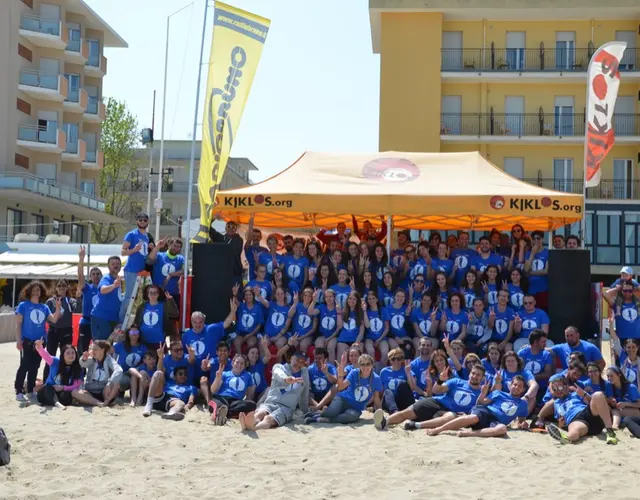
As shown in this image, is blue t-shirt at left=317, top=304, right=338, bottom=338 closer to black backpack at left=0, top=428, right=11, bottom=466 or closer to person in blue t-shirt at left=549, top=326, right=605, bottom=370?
person in blue t-shirt at left=549, top=326, right=605, bottom=370

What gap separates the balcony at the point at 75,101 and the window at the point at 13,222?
6894mm

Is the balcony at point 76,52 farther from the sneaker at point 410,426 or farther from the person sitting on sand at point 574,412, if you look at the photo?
the person sitting on sand at point 574,412

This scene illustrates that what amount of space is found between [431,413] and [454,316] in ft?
5.91

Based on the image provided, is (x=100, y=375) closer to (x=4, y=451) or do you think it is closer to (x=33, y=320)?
(x=33, y=320)

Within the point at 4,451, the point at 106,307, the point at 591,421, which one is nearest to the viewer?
the point at 4,451

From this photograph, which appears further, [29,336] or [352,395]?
[29,336]

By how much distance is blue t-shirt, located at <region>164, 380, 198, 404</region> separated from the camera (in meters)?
9.88

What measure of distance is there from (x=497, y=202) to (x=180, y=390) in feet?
15.3

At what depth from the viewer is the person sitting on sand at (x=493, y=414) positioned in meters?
8.75

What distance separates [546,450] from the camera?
8.15 meters

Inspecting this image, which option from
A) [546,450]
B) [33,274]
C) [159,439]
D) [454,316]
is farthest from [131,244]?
[33,274]

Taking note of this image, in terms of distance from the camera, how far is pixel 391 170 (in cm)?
1213

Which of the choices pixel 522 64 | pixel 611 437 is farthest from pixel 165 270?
pixel 522 64

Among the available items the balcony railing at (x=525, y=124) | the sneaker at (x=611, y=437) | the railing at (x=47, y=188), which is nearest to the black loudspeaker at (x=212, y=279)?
the sneaker at (x=611, y=437)
